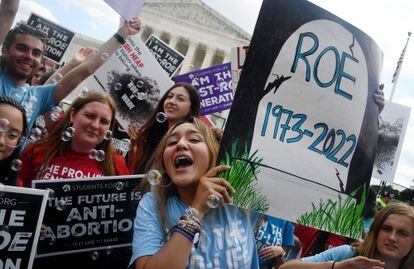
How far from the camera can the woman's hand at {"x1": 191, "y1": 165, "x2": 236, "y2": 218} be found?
129cm

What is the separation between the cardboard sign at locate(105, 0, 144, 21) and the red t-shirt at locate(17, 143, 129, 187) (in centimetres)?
80

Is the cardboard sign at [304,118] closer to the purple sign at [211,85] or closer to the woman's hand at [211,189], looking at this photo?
the woman's hand at [211,189]

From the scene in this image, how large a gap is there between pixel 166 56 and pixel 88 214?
387cm

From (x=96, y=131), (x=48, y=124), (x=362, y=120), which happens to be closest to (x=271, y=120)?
(x=362, y=120)

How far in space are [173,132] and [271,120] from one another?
37 cm

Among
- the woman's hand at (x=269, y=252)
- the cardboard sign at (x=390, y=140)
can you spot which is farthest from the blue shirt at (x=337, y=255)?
the cardboard sign at (x=390, y=140)

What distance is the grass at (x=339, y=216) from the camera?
159 cm

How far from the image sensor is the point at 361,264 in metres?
1.80

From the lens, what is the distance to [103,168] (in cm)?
212

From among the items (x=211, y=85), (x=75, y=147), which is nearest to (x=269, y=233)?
(x=75, y=147)

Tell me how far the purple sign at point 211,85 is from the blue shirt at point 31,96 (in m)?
2.92

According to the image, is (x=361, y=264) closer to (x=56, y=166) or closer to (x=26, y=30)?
(x=56, y=166)

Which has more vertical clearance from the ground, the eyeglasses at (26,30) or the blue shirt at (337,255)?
the eyeglasses at (26,30)

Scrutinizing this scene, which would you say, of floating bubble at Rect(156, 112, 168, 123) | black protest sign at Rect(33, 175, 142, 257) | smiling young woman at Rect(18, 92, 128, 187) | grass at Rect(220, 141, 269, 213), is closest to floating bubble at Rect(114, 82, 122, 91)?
floating bubble at Rect(156, 112, 168, 123)
